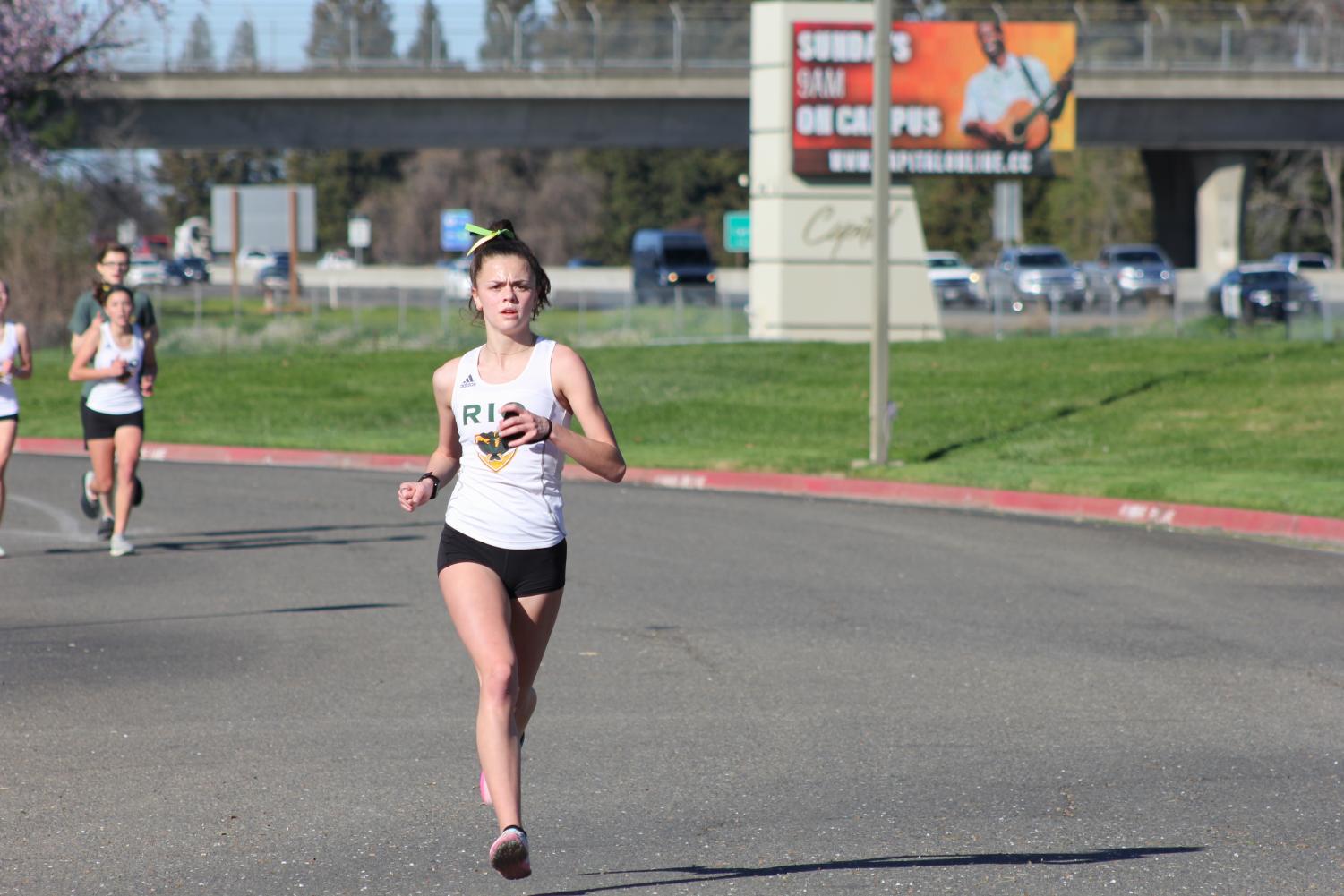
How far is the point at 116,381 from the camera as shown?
12.4m

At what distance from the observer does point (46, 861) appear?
5688 mm

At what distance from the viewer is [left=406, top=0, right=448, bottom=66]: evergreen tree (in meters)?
49.3

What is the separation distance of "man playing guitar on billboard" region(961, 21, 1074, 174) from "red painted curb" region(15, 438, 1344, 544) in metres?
15.6

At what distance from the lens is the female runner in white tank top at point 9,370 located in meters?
12.0

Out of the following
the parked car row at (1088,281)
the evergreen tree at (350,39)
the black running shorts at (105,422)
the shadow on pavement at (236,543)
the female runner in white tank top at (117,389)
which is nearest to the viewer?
the female runner in white tank top at (117,389)

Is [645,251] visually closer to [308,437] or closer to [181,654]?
[308,437]

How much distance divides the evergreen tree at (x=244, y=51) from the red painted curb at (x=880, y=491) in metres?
29.3

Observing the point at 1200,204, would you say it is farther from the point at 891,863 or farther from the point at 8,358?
the point at 891,863

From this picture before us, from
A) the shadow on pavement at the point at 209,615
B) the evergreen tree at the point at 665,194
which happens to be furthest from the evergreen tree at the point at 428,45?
the evergreen tree at the point at 665,194

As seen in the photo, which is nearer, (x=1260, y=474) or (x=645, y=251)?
(x=1260, y=474)

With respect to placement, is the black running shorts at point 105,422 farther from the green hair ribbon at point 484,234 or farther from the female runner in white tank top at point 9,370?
the green hair ribbon at point 484,234

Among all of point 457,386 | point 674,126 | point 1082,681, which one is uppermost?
point 674,126

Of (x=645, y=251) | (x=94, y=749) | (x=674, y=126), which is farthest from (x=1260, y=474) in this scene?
(x=645, y=251)

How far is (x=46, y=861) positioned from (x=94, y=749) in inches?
61.5
